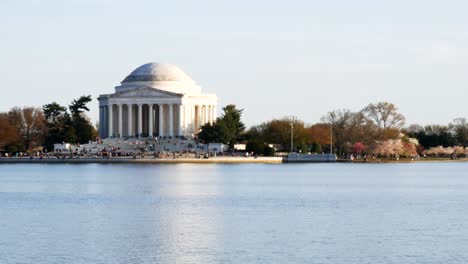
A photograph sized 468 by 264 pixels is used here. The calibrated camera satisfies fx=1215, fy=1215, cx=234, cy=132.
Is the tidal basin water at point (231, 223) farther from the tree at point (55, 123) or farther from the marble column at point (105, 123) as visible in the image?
the marble column at point (105, 123)

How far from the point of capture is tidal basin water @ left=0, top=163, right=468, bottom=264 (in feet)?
129

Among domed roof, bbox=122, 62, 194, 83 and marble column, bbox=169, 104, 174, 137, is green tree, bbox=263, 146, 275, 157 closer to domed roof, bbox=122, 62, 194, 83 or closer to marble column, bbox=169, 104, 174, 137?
marble column, bbox=169, 104, 174, 137

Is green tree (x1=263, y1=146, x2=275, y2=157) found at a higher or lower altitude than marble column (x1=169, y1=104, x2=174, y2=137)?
lower

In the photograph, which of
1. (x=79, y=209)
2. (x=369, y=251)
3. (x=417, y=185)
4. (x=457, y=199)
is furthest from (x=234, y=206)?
(x=417, y=185)

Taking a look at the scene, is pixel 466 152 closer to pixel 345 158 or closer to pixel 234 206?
pixel 345 158

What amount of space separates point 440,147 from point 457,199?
336 feet

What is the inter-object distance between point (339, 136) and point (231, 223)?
355 feet

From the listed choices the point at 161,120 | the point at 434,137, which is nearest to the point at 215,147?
the point at 161,120

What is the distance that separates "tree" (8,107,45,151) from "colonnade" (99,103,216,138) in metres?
9.06

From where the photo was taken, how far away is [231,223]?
49.5m

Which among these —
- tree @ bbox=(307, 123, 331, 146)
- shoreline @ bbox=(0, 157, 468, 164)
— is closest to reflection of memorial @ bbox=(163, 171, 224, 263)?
shoreline @ bbox=(0, 157, 468, 164)

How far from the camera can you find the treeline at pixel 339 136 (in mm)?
146875

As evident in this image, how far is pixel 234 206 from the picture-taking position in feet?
194

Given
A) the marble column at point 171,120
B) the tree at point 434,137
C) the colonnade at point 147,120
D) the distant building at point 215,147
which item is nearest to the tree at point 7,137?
the colonnade at point 147,120
